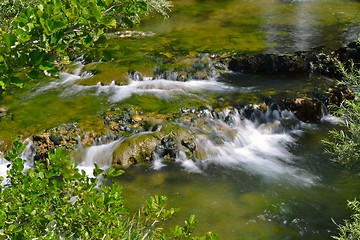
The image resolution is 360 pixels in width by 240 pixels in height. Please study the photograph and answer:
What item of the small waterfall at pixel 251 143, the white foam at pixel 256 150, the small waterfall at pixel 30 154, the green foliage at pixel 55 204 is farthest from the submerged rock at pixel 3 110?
the green foliage at pixel 55 204

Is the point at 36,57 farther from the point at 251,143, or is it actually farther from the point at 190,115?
the point at 251,143

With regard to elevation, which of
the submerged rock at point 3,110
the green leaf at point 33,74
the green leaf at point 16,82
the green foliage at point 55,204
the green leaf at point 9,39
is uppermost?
the green leaf at point 9,39

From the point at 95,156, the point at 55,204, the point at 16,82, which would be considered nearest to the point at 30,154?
the point at 95,156

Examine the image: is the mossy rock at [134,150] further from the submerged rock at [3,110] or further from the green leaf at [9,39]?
the green leaf at [9,39]

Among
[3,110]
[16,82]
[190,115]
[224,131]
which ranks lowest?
[224,131]

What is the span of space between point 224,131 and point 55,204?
9071 mm

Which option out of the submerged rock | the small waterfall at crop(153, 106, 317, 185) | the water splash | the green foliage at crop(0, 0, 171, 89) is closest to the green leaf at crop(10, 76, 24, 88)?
the green foliage at crop(0, 0, 171, 89)

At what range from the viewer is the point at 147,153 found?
11.4 m

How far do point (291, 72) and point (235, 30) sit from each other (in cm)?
525

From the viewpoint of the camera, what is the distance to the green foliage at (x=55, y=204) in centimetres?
345

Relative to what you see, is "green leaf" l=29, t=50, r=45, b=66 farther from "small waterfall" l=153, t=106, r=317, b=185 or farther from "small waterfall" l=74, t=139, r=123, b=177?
"small waterfall" l=74, t=139, r=123, b=177

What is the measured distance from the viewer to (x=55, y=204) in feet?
13.1

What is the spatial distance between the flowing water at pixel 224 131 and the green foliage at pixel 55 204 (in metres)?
A: 1.06

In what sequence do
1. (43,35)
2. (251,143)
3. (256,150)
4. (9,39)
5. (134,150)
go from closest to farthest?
(9,39) → (43,35) → (134,150) → (256,150) → (251,143)
